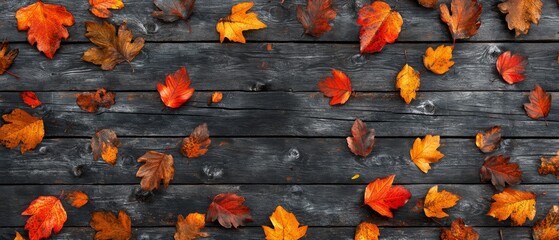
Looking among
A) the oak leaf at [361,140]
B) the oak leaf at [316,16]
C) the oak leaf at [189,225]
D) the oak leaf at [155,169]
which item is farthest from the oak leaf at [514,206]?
the oak leaf at [155,169]

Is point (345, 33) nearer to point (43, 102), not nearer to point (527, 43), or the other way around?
point (527, 43)

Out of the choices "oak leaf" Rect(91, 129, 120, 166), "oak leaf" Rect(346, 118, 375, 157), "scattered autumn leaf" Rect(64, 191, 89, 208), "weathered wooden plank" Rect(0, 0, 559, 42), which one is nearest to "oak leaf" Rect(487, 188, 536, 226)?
"oak leaf" Rect(346, 118, 375, 157)

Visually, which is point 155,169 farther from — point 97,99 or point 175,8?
point 175,8

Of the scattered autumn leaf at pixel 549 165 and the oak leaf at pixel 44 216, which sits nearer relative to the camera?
the oak leaf at pixel 44 216

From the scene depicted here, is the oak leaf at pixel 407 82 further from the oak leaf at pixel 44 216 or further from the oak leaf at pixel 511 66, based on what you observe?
the oak leaf at pixel 44 216

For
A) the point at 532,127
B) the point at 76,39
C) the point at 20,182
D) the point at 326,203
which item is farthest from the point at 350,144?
the point at 20,182

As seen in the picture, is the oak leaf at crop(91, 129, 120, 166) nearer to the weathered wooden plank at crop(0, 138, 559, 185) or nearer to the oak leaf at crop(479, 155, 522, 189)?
the weathered wooden plank at crop(0, 138, 559, 185)
